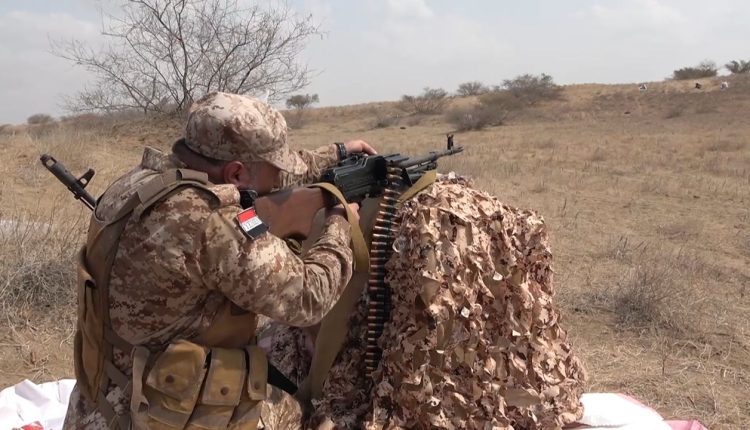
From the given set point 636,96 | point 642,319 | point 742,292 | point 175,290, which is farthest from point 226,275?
point 636,96

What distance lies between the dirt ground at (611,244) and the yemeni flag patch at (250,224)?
2.71 metres

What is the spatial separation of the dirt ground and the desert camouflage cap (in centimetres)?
268

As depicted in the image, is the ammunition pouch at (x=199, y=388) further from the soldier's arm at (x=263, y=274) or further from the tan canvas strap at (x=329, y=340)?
the tan canvas strap at (x=329, y=340)

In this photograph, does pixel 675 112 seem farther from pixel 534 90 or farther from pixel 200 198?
pixel 200 198

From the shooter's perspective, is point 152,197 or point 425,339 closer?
point 152,197

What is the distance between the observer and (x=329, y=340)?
2.62 meters

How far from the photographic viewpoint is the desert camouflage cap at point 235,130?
1.98 meters

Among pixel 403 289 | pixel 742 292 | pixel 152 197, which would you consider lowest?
pixel 742 292

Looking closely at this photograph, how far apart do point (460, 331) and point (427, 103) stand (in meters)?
31.9

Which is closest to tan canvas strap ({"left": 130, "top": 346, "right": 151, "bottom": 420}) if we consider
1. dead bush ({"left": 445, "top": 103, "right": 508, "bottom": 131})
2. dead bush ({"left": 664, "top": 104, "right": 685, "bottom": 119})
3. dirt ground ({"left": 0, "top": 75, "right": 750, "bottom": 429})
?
dirt ground ({"left": 0, "top": 75, "right": 750, "bottom": 429})

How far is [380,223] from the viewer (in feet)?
8.52

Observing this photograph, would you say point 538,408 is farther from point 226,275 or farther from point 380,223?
point 226,275

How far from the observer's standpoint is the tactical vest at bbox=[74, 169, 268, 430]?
75.5 inches

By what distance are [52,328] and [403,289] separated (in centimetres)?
296
